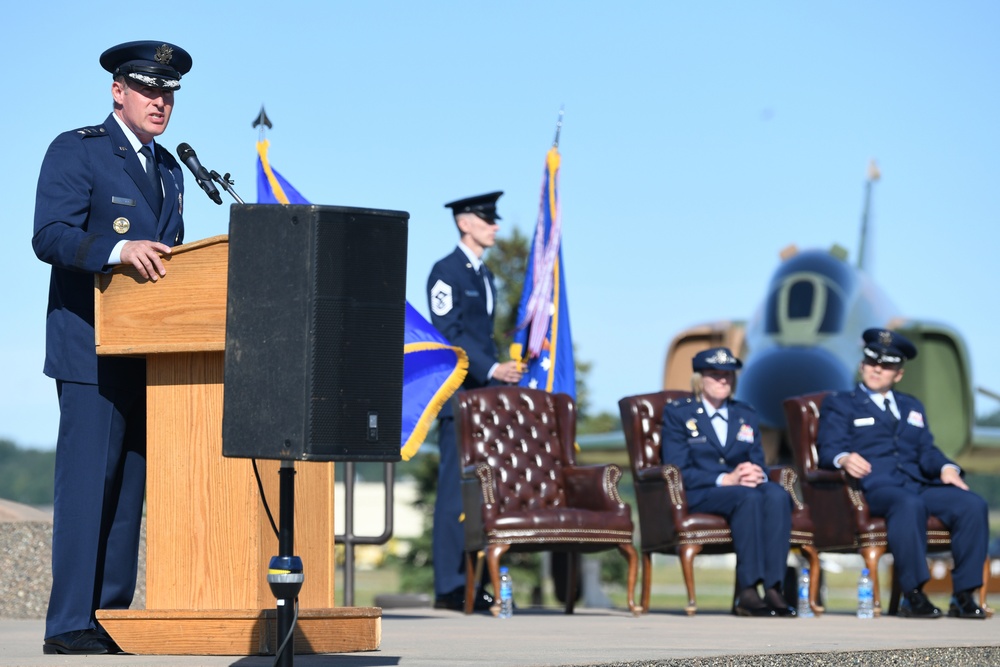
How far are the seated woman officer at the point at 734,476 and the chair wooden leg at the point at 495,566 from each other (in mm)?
1109

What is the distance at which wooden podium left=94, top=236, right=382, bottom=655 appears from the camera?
3.92m

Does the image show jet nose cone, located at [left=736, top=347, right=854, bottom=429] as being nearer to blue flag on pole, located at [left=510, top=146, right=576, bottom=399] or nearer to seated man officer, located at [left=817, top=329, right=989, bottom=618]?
blue flag on pole, located at [left=510, top=146, right=576, bottom=399]

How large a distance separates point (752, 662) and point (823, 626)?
7.43 ft

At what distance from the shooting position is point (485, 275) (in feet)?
26.9

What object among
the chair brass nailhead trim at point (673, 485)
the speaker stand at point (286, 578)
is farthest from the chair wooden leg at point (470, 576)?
the speaker stand at point (286, 578)

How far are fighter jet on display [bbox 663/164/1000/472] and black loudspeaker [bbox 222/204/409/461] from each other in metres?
11.2

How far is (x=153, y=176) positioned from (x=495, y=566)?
11.8 feet

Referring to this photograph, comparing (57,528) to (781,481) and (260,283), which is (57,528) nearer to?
(260,283)

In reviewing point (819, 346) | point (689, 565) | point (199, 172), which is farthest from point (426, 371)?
point (819, 346)

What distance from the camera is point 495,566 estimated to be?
7.47 meters

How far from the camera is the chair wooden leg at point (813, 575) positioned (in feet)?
26.1

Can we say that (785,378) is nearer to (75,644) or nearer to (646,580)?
(646,580)

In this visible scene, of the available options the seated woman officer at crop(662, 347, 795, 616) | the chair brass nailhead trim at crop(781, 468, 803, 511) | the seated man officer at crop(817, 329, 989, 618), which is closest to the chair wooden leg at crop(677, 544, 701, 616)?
the seated woman officer at crop(662, 347, 795, 616)

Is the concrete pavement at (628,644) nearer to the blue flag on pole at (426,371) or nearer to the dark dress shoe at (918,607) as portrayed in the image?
the dark dress shoe at (918,607)
